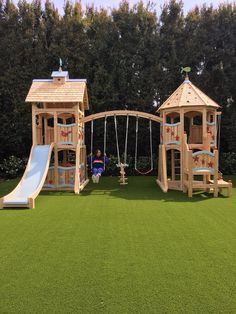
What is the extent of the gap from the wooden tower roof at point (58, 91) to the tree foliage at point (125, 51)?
445cm

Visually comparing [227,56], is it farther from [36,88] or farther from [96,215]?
Result: [96,215]

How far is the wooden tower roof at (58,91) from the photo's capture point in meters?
12.6

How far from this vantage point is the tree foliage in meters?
18.0

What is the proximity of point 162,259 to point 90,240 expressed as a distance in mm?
Answer: 1506

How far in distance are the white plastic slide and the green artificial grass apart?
42cm

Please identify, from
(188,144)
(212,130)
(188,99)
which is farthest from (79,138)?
(212,130)

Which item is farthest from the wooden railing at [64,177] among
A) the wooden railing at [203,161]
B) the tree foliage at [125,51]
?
the tree foliage at [125,51]

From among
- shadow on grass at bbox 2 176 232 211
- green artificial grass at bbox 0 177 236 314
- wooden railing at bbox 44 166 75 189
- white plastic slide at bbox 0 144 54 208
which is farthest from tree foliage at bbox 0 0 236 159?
green artificial grass at bbox 0 177 236 314

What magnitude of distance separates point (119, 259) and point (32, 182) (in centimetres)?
594

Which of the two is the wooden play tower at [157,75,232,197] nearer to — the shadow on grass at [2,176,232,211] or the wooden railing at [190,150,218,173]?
the wooden railing at [190,150,218,173]

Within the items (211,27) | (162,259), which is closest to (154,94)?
(211,27)

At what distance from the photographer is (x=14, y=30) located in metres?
18.3

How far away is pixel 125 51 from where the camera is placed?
18344mm

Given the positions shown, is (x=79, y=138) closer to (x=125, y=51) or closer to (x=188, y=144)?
(x=188, y=144)
